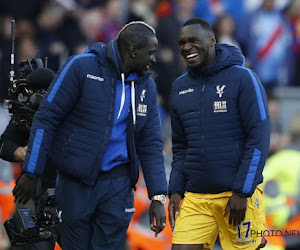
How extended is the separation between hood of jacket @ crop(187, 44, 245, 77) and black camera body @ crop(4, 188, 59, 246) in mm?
1378

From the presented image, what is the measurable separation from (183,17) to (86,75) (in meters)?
4.96

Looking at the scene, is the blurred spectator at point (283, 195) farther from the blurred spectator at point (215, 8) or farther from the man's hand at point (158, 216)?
the man's hand at point (158, 216)

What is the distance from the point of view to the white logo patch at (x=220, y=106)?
5.97m

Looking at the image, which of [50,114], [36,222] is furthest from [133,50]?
[36,222]

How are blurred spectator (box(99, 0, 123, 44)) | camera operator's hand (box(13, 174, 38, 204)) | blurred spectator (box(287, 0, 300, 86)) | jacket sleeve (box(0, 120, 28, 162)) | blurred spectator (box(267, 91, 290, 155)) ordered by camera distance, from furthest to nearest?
blurred spectator (box(287, 0, 300, 86))
blurred spectator (box(267, 91, 290, 155))
blurred spectator (box(99, 0, 123, 44))
jacket sleeve (box(0, 120, 28, 162))
camera operator's hand (box(13, 174, 38, 204))

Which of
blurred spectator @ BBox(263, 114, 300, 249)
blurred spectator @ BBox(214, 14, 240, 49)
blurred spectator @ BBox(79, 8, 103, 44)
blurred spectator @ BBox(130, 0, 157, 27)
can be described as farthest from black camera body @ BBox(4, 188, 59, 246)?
blurred spectator @ BBox(214, 14, 240, 49)

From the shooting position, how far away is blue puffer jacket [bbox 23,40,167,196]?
5.42 m

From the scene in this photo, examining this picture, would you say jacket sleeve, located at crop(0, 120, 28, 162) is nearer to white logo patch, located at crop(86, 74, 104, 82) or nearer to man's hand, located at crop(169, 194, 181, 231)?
white logo patch, located at crop(86, 74, 104, 82)

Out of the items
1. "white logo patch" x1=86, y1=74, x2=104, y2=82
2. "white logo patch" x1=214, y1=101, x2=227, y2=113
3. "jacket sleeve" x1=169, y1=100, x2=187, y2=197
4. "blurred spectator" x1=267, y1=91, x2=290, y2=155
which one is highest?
"white logo patch" x1=86, y1=74, x2=104, y2=82

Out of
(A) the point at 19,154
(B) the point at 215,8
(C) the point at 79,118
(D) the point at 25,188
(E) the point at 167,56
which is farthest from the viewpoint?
(B) the point at 215,8

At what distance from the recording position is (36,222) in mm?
6168

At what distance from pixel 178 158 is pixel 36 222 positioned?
1.18 meters

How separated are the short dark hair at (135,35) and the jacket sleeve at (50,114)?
0.36 meters

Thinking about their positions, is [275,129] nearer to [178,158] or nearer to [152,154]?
[178,158]
